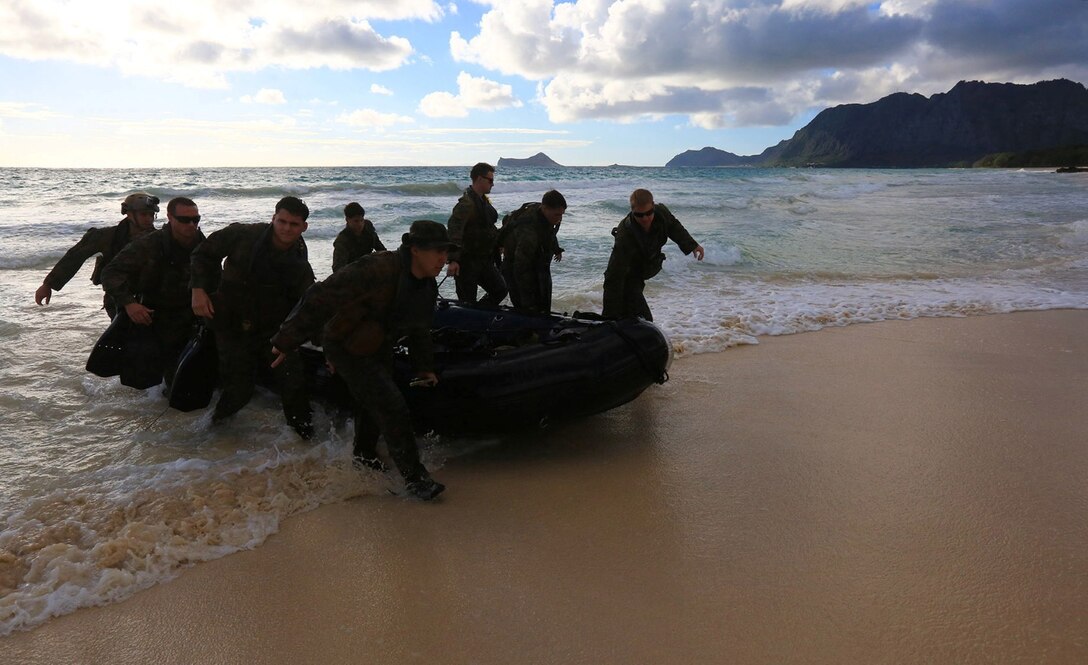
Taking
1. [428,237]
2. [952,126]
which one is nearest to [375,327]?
[428,237]

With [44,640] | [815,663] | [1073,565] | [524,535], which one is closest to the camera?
[815,663]

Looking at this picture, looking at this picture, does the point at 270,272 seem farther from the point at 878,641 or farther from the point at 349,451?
the point at 878,641

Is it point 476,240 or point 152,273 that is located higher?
point 476,240

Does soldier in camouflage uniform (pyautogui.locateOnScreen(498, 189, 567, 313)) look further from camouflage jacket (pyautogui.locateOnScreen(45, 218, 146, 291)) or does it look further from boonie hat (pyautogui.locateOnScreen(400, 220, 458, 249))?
camouflage jacket (pyautogui.locateOnScreen(45, 218, 146, 291))

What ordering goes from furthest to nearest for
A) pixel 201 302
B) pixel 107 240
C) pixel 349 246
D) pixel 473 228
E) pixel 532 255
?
pixel 349 246, pixel 473 228, pixel 532 255, pixel 107 240, pixel 201 302

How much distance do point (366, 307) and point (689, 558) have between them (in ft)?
6.55

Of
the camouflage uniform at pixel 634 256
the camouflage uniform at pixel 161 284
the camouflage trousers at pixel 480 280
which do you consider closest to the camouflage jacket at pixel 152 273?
the camouflage uniform at pixel 161 284

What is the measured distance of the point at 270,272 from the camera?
425 centimetres

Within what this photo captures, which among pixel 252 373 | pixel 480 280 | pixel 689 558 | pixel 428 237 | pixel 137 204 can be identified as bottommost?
pixel 689 558

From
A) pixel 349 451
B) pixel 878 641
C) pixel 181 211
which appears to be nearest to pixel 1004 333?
pixel 878 641

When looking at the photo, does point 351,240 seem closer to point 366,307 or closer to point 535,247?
point 535,247

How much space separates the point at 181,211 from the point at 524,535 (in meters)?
3.24

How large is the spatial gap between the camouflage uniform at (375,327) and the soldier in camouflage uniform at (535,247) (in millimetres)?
2166

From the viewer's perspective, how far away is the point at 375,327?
358 centimetres
